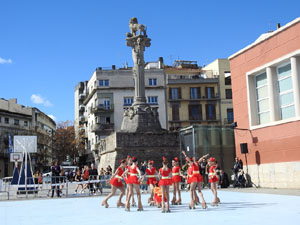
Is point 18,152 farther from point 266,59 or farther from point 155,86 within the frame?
point 155,86

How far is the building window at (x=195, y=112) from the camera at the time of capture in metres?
64.5

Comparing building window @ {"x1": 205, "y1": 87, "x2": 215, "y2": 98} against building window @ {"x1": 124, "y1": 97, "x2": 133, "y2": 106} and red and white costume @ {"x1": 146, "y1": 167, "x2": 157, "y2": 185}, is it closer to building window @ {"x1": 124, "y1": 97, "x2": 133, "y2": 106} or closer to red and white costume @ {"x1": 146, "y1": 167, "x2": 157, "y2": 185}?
building window @ {"x1": 124, "y1": 97, "x2": 133, "y2": 106}

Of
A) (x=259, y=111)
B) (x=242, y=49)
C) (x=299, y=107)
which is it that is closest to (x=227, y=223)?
(x=299, y=107)

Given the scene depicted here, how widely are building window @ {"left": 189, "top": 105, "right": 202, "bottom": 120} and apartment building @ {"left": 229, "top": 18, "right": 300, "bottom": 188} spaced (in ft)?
128

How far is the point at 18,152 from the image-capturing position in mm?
29156

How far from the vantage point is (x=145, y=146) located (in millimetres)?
32500

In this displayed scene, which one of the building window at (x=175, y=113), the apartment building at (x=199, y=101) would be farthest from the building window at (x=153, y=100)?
the building window at (x=175, y=113)

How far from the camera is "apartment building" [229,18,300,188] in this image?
20.1 metres

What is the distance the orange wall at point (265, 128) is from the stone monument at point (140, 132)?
8.72 meters

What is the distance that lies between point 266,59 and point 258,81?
181cm

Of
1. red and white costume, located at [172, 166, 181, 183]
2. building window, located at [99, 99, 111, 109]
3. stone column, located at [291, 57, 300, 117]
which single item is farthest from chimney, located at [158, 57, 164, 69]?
red and white costume, located at [172, 166, 181, 183]

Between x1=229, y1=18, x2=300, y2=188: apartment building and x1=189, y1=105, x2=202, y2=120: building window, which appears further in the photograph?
x1=189, y1=105, x2=202, y2=120: building window

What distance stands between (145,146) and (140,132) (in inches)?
47.3

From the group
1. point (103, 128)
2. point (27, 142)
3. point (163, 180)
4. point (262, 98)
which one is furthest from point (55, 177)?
point (103, 128)
